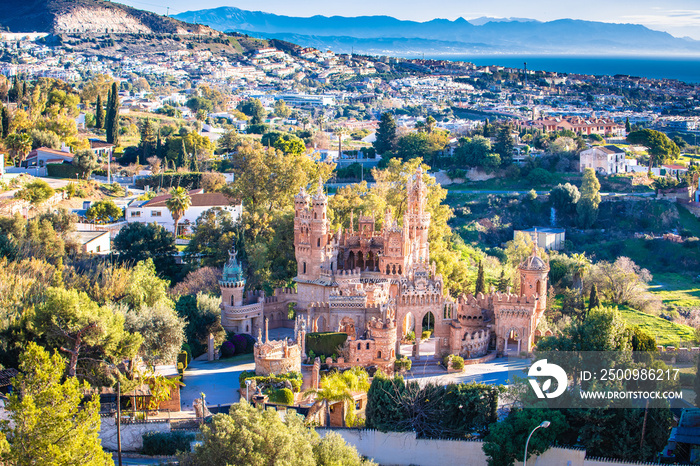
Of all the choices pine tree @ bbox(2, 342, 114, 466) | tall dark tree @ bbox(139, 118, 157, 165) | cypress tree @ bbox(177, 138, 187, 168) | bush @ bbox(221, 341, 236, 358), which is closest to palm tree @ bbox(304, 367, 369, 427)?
bush @ bbox(221, 341, 236, 358)

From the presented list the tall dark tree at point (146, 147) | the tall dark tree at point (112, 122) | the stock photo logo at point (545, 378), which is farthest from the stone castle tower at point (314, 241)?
the tall dark tree at point (112, 122)

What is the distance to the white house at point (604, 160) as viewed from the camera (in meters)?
98.7

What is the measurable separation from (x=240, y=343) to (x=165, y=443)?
11.6 meters

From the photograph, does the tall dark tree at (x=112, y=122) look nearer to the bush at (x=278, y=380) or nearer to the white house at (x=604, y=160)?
the white house at (x=604, y=160)

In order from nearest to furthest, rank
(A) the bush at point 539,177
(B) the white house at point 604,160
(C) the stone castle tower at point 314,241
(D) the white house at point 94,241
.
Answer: (C) the stone castle tower at point 314,241
(D) the white house at point 94,241
(A) the bush at point 539,177
(B) the white house at point 604,160

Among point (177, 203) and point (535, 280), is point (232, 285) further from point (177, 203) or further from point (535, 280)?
point (177, 203)

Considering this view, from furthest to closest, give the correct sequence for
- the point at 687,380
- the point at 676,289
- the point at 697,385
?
the point at 676,289, the point at 687,380, the point at 697,385

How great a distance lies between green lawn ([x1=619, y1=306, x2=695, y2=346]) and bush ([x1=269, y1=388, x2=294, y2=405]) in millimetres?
28369

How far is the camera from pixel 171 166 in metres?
92.1

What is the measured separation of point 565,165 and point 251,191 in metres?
48.9

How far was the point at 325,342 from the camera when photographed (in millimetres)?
40469

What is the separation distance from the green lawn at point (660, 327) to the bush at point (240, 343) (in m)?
25.6

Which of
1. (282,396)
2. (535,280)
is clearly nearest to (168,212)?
(535,280)

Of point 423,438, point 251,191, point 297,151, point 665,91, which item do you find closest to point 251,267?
point 251,191
